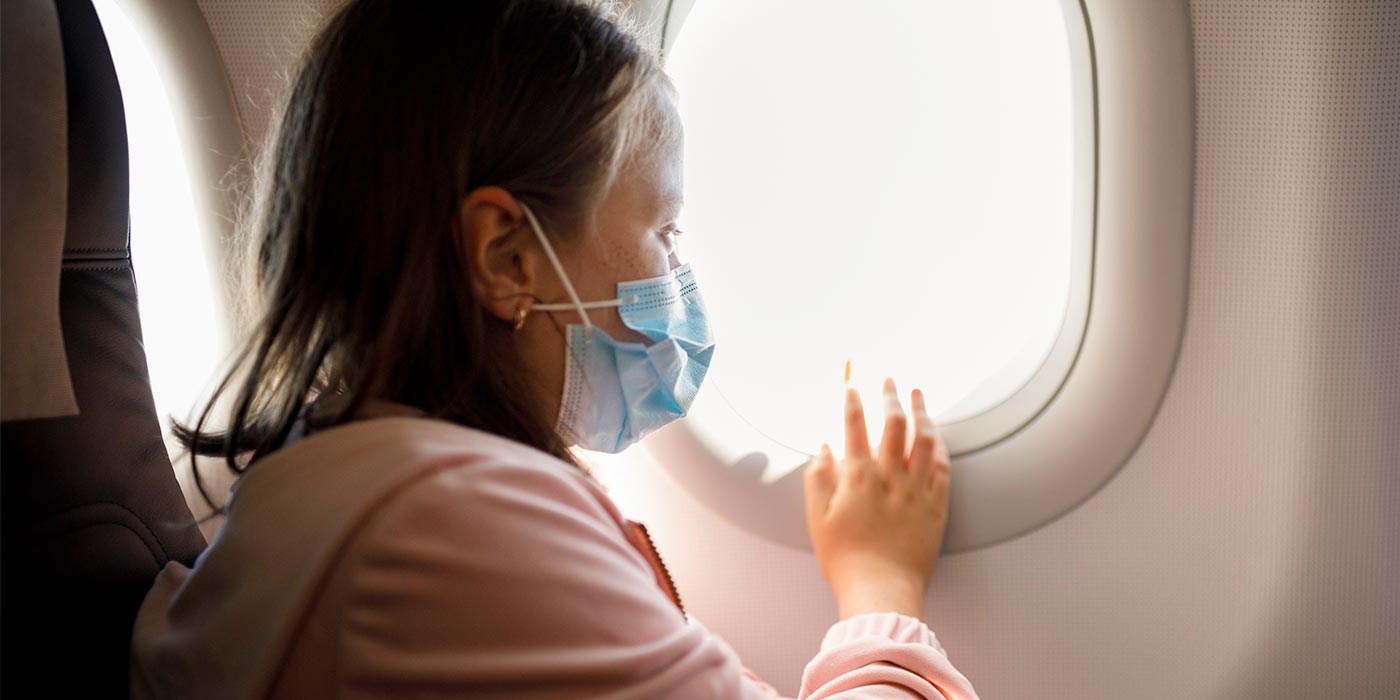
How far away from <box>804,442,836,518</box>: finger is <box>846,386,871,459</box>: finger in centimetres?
4

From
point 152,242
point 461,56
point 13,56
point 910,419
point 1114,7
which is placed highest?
point 1114,7

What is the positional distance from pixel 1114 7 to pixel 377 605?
107cm

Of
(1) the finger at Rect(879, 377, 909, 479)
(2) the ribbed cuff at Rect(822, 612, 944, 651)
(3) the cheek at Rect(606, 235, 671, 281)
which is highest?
(3) the cheek at Rect(606, 235, 671, 281)

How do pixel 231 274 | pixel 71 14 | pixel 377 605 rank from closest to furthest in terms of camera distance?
1. pixel 377 605
2. pixel 71 14
3. pixel 231 274

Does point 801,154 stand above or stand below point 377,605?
above

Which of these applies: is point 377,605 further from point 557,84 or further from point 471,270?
point 557,84

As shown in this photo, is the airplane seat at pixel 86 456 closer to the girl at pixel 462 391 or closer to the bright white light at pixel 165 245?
the girl at pixel 462 391

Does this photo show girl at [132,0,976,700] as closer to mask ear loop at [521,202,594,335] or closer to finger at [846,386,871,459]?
mask ear loop at [521,202,594,335]

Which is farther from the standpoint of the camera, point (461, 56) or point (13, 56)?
point (461, 56)

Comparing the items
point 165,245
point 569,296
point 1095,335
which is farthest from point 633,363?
point 165,245

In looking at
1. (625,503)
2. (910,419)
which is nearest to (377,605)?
(625,503)

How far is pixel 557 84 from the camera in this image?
2.92 feet

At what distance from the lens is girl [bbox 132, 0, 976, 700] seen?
648mm

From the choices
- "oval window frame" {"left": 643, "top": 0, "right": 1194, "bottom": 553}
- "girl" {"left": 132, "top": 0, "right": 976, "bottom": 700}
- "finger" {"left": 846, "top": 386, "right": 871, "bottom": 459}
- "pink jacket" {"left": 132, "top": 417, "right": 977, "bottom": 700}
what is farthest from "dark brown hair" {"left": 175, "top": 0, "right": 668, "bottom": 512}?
"finger" {"left": 846, "top": 386, "right": 871, "bottom": 459}
